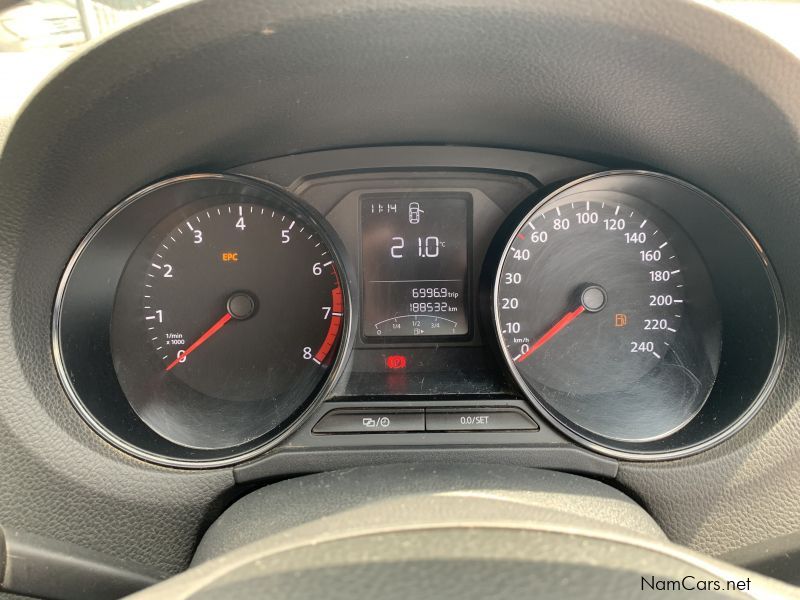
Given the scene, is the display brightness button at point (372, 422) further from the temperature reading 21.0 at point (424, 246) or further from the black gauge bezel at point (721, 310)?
the temperature reading 21.0 at point (424, 246)

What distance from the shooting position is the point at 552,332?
2455 millimetres

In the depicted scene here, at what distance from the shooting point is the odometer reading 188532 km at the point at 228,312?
237 centimetres

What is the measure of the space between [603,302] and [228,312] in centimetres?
127

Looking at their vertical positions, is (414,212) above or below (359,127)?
below

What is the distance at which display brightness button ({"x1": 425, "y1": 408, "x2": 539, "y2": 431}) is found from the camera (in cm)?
214

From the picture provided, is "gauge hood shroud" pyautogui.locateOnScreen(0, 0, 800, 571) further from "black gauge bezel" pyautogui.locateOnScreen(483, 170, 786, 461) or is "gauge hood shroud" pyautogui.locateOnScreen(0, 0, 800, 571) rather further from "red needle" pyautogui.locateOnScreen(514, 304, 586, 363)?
"red needle" pyautogui.locateOnScreen(514, 304, 586, 363)

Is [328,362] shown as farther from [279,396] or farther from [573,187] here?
[573,187]

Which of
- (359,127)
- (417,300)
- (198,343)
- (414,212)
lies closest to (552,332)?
(417,300)

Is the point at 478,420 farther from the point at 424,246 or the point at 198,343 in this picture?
the point at 198,343

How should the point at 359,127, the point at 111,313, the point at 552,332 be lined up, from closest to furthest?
the point at 359,127
the point at 111,313
the point at 552,332

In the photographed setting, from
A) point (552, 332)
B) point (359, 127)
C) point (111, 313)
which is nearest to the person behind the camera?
point (359, 127)

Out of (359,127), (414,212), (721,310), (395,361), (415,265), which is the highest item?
(359,127)

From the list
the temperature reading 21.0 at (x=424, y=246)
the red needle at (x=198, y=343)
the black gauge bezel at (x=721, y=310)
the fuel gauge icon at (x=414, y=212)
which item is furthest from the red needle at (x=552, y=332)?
the red needle at (x=198, y=343)

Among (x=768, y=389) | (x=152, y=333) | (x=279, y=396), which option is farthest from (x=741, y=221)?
(x=152, y=333)
